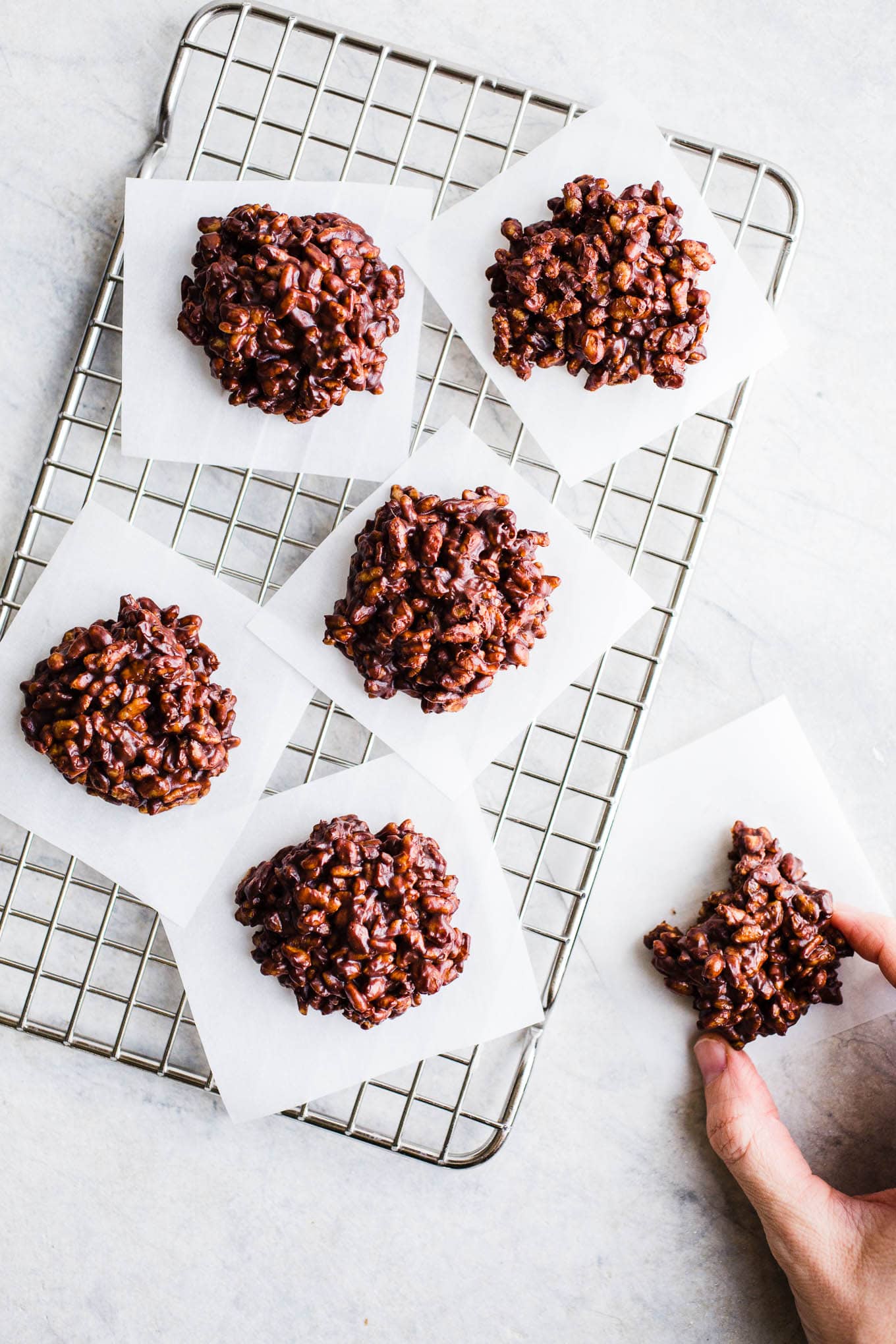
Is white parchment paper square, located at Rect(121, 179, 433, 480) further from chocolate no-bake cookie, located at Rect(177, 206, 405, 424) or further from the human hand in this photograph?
the human hand

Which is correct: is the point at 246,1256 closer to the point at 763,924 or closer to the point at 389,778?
the point at 389,778

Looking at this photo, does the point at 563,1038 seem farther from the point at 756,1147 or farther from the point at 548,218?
the point at 548,218

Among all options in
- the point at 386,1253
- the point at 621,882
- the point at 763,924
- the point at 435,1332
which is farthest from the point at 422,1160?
the point at 763,924

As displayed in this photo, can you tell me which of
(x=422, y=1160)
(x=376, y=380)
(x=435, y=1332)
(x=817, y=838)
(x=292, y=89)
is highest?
(x=292, y=89)

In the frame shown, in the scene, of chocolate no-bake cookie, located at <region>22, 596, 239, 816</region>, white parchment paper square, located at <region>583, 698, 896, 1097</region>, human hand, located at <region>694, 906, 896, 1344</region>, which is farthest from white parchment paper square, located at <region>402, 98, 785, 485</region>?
human hand, located at <region>694, 906, 896, 1344</region>

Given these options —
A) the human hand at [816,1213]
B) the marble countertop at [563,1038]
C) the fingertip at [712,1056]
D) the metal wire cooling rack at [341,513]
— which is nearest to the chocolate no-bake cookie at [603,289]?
the metal wire cooling rack at [341,513]

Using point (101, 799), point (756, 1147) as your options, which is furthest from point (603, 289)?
point (756, 1147)
